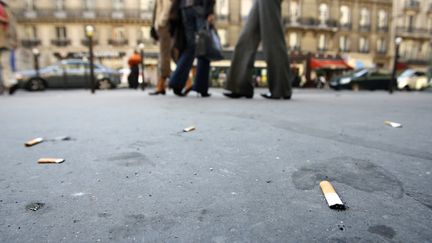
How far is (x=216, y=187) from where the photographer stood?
1.16 m

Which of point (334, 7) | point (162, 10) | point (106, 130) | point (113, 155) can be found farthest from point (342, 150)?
point (334, 7)

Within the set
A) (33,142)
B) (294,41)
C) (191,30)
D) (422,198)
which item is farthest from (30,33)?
(422,198)

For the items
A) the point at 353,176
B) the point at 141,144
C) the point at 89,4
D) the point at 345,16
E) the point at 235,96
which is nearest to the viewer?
the point at 353,176

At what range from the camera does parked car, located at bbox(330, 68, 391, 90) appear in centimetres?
1656

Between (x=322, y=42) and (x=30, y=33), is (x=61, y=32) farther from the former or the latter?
(x=322, y=42)

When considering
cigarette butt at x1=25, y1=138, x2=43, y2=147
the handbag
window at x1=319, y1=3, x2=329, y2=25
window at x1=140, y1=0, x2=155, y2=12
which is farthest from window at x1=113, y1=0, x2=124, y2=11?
cigarette butt at x1=25, y1=138, x2=43, y2=147

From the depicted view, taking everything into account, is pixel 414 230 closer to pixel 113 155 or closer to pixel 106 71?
pixel 113 155

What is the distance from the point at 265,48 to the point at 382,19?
33628 millimetres

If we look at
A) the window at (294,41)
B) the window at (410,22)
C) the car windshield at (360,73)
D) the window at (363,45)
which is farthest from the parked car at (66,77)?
the window at (410,22)

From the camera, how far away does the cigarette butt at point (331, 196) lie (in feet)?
3.19

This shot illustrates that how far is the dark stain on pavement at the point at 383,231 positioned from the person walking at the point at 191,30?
4537 mm

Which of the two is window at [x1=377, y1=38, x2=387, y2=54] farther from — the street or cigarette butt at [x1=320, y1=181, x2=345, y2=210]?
cigarette butt at [x1=320, y1=181, x2=345, y2=210]

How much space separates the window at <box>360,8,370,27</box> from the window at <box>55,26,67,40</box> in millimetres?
28830

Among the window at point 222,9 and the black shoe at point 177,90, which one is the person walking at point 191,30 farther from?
the window at point 222,9
